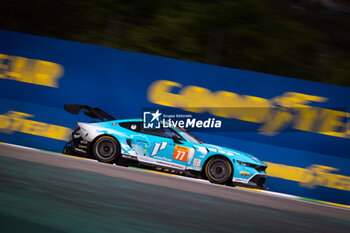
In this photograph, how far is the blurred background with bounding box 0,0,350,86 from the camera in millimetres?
10445

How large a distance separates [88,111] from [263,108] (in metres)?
3.90

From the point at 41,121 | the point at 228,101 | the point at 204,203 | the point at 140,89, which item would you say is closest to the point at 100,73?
the point at 140,89

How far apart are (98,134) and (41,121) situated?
151 centimetres

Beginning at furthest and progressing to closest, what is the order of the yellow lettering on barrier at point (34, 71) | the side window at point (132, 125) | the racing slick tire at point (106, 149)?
the yellow lettering on barrier at point (34, 71) < the side window at point (132, 125) < the racing slick tire at point (106, 149)

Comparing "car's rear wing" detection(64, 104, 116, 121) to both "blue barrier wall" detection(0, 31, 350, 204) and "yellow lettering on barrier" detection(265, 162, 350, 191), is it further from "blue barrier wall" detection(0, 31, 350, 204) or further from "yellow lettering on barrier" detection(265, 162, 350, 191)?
"yellow lettering on barrier" detection(265, 162, 350, 191)

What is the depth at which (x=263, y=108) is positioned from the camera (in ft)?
28.1

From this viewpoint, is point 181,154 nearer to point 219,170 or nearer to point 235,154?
point 219,170

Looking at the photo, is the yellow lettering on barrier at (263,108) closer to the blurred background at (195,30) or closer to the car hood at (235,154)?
the car hood at (235,154)

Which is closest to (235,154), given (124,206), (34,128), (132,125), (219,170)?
(219,170)

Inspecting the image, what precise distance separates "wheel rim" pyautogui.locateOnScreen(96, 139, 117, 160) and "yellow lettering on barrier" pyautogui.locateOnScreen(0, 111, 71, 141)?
3.22 feet

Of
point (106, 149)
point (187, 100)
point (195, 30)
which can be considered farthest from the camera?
point (195, 30)

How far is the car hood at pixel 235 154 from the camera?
319 inches

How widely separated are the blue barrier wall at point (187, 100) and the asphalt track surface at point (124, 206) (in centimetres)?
161

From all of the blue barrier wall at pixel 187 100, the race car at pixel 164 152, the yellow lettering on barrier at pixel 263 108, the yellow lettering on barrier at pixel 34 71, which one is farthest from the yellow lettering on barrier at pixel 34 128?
the yellow lettering on barrier at pixel 263 108
